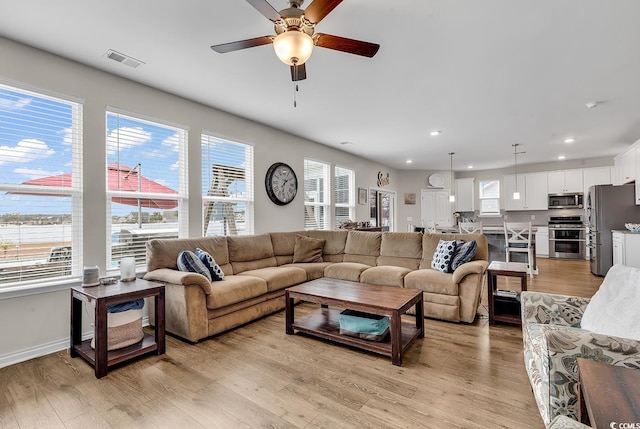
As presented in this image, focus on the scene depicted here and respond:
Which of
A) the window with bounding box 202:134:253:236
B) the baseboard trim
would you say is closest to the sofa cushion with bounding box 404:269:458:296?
the window with bounding box 202:134:253:236

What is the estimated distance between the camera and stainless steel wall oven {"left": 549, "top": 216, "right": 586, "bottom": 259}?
25.2ft

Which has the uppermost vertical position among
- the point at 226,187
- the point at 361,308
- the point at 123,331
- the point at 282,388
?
the point at 226,187

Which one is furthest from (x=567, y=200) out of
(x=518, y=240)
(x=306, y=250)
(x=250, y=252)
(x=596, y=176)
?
(x=250, y=252)

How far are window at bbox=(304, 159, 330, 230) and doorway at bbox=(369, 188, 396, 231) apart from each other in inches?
75.7

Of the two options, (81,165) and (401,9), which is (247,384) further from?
(401,9)

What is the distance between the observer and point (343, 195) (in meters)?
7.05

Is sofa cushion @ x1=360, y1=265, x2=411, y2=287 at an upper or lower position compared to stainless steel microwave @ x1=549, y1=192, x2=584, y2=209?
lower

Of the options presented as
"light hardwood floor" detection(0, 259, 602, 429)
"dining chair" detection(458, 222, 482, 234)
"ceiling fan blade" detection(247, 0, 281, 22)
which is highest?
"ceiling fan blade" detection(247, 0, 281, 22)

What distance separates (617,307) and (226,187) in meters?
4.13

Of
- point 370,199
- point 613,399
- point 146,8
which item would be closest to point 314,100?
point 146,8

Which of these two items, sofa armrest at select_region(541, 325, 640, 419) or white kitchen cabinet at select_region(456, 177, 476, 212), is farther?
white kitchen cabinet at select_region(456, 177, 476, 212)

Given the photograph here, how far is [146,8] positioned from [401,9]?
1804 millimetres

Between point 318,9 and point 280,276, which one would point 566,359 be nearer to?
point 318,9

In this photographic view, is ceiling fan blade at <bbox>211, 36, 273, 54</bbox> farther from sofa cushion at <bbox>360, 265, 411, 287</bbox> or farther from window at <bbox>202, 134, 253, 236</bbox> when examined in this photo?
sofa cushion at <bbox>360, 265, 411, 287</bbox>
